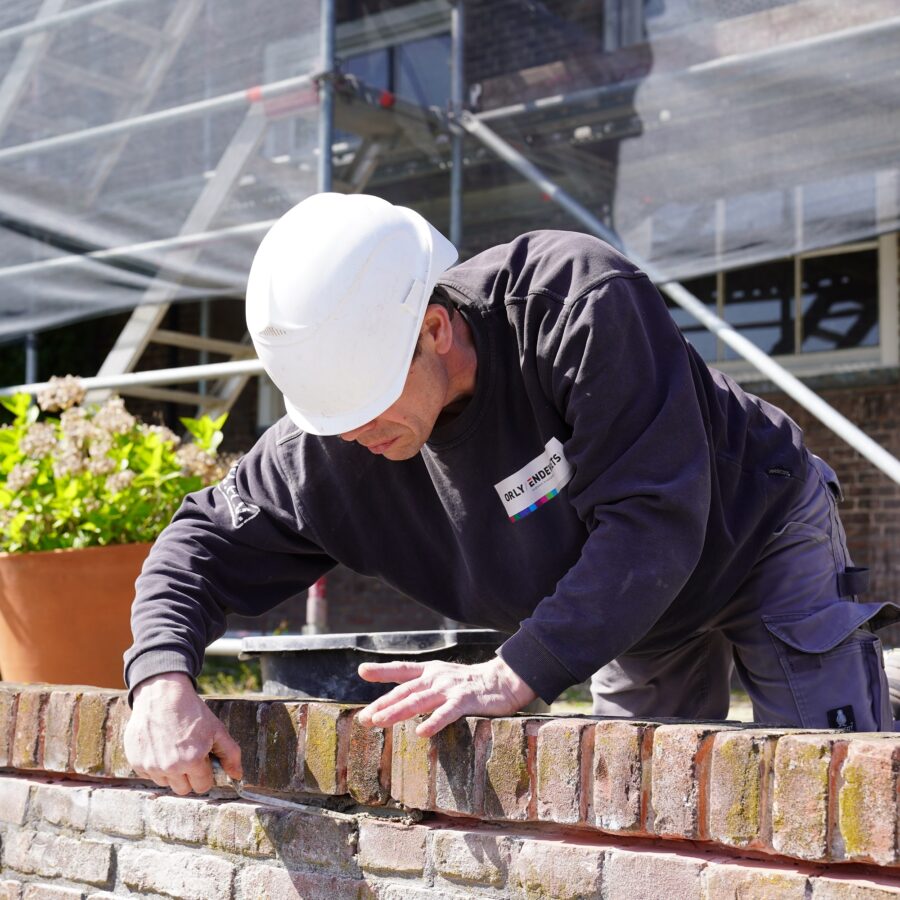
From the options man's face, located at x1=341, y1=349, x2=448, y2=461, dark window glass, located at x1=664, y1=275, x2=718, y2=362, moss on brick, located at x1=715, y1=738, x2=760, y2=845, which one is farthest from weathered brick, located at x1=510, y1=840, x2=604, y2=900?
dark window glass, located at x1=664, y1=275, x2=718, y2=362

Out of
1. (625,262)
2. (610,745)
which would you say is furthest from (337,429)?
(610,745)

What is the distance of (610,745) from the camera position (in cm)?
158

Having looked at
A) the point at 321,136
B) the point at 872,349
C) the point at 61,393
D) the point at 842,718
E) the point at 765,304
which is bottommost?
the point at 842,718

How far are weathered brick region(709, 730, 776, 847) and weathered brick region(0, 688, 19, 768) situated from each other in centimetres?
147

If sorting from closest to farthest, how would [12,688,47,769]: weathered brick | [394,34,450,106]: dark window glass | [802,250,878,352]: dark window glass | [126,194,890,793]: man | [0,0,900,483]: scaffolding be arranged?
[126,194,890,793]: man, [12,688,47,769]: weathered brick, [0,0,900,483]: scaffolding, [394,34,450,106]: dark window glass, [802,250,878,352]: dark window glass

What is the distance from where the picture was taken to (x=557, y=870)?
5.33 feet

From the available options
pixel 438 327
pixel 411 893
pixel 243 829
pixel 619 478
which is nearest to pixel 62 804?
pixel 243 829

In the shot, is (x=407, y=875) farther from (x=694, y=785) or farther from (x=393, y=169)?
(x=393, y=169)

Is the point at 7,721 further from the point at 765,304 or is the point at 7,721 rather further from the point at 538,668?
the point at 765,304

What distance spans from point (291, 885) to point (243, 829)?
13 centimetres

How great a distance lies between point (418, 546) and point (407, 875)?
0.65 m

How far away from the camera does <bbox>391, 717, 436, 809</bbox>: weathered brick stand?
5.74 ft

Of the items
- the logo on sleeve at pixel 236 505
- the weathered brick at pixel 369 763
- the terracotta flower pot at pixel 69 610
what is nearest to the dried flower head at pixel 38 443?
the terracotta flower pot at pixel 69 610

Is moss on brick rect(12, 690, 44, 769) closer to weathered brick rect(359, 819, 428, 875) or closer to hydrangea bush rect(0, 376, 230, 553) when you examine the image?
weathered brick rect(359, 819, 428, 875)
